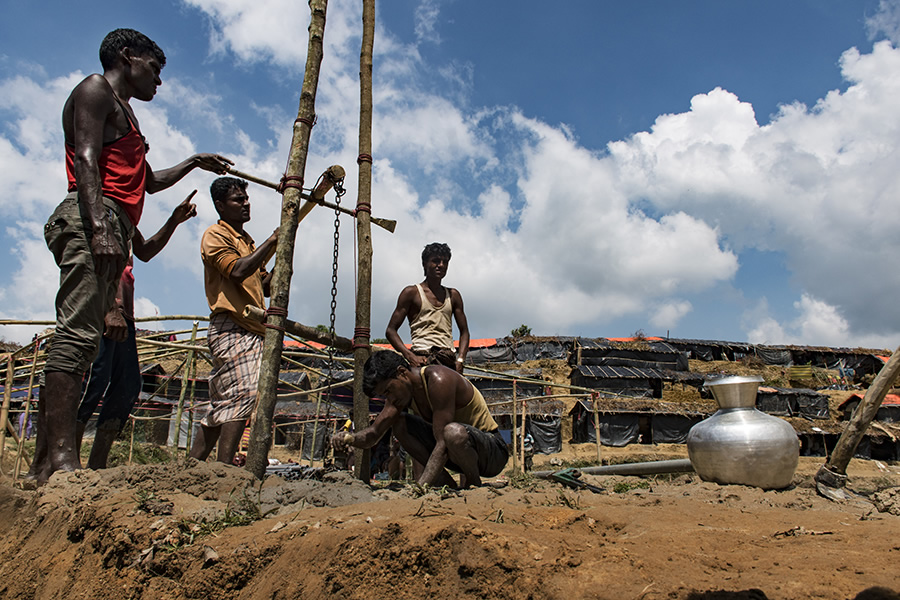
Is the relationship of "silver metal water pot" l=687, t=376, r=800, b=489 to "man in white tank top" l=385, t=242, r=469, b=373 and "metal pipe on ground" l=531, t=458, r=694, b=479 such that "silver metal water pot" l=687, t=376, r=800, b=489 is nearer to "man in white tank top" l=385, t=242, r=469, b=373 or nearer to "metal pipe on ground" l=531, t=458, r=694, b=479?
"metal pipe on ground" l=531, t=458, r=694, b=479

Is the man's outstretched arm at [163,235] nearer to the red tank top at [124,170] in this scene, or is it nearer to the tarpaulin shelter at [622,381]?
the red tank top at [124,170]

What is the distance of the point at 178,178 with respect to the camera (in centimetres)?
352

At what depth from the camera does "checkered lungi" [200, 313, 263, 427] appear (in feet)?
10.8

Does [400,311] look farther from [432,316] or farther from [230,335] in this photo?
[230,335]

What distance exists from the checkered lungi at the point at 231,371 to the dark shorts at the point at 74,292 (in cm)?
76

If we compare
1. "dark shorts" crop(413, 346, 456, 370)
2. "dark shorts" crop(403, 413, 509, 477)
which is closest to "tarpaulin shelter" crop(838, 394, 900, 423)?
"dark shorts" crop(413, 346, 456, 370)

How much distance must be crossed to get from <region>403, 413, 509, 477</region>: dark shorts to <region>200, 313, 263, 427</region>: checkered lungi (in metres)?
0.98

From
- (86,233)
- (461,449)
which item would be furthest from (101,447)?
(461,449)

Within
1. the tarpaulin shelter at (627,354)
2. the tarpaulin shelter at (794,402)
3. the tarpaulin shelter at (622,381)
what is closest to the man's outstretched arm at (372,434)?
the tarpaulin shelter at (622,381)

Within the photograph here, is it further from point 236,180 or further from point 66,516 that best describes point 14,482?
point 236,180

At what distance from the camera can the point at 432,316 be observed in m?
4.49

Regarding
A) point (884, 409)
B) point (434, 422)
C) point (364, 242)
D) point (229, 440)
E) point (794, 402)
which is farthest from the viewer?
point (884, 409)

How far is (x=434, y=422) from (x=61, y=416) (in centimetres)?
186

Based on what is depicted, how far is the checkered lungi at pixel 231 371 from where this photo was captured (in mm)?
3281
